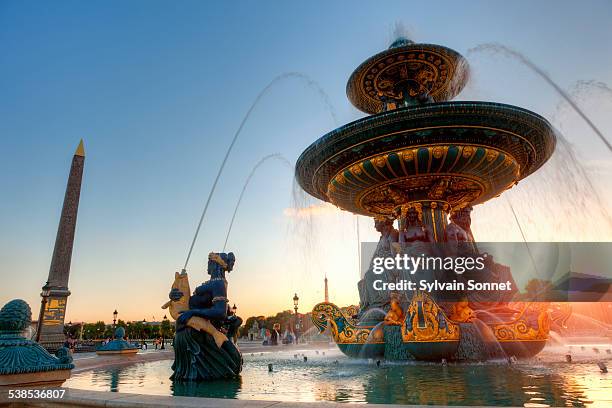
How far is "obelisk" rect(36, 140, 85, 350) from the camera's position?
31.9m

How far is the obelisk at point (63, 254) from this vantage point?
105 ft

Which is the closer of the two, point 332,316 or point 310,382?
point 310,382

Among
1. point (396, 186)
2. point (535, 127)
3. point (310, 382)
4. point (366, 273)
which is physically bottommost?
point (310, 382)

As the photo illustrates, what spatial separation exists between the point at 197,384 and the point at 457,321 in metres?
7.33

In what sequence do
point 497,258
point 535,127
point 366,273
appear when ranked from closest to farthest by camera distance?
1. point 535,127
2. point 366,273
3. point 497,258

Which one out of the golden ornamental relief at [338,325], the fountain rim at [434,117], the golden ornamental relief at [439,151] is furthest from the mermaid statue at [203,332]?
the golden ornamental relief at [439,151]

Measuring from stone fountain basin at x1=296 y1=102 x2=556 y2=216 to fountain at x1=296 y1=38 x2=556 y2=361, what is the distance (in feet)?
0.11

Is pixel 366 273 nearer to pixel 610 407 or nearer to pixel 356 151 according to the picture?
pixel 356 151

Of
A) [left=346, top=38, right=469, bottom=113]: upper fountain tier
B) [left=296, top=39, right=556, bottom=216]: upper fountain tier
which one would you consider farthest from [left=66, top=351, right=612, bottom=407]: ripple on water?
[left=346, top=38, right=469, bottom=113]: upper fountain tier

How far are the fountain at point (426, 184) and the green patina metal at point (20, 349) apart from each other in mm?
8134

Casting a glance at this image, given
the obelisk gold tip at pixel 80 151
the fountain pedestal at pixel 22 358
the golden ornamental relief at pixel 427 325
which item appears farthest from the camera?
the obelisk gold tip at pixel 80 151

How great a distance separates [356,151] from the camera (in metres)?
12.8

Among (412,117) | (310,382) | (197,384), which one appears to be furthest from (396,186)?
(197,384)

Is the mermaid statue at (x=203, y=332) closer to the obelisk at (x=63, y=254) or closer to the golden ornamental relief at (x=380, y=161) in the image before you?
the golden ornamental relief at (x=380, y=161)
